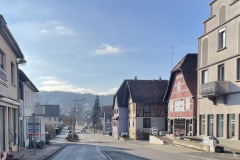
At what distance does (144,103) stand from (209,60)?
75.3ft

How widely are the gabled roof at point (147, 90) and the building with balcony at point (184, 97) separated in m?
8.54

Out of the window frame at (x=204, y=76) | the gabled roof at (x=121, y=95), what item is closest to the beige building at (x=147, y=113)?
the gabled roof at (x=121, y=95)

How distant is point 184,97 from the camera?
107 ft

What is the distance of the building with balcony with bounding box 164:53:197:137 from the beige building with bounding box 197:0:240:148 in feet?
18.9

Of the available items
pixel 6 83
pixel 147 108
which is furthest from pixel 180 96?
pixel 6 83

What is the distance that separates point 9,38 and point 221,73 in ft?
54.3

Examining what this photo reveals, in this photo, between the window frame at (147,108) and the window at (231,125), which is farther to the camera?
the window frame at (147,108)

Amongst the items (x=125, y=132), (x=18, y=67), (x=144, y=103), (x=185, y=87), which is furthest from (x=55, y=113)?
(x=18, y=67)

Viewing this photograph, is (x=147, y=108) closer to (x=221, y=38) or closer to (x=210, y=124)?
(x=210, y=124)

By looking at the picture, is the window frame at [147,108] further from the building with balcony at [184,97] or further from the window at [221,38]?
the window at [221,38]

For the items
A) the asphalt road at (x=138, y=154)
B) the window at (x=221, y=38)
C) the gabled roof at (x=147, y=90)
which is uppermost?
the window at (x=221, y=38)

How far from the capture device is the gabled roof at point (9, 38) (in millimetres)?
12698

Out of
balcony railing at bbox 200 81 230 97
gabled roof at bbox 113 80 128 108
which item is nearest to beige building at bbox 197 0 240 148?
balcony railing at bbox 200 81 230 97

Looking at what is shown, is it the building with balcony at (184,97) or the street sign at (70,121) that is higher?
the building with balcony at (184,97)
